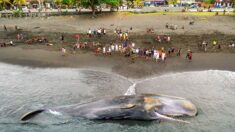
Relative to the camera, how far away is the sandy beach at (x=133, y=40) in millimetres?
47681

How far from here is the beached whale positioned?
1084 inches

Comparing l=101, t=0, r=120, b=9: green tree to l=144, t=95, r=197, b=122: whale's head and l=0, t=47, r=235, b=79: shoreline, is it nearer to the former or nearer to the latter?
l=0, t=47, r=235, b=79: shoreline

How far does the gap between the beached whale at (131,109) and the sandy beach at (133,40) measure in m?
Answer: 14.6

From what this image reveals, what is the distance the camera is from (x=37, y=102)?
1337 inches

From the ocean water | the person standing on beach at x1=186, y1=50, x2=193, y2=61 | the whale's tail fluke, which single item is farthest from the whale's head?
the person standing on beach at x1=186, y1=50, x2=193, y2=61

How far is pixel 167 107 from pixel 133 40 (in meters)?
33.1

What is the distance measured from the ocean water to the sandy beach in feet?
9.39

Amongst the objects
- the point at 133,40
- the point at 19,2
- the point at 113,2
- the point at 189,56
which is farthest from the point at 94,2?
the point at 189,56

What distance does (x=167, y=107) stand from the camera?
92.9 ft

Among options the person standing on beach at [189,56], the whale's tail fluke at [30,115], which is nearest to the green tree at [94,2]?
the person standing on beach at [189,56]

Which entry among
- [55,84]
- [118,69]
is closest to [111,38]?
[118,69]

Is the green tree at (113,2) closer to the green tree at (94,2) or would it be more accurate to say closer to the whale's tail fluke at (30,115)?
the green tree at (94,2)

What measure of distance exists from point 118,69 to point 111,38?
17.9 m

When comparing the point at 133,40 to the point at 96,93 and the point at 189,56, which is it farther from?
the point at 96,93
